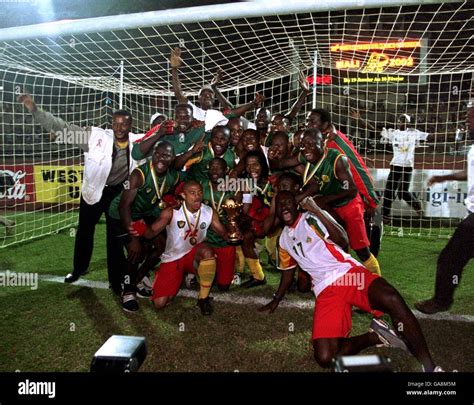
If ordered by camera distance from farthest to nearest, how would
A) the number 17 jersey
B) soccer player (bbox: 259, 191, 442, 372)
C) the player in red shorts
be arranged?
the player in red shorts
the number 17 jersey
soccer player (bbox: 259, 191, 442, 372)

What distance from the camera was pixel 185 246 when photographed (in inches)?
153

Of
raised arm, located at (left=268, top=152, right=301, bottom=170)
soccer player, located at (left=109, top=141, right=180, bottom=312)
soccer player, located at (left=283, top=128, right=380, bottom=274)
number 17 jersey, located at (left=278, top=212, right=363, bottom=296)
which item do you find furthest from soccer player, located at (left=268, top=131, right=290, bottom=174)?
number 17 jersey, located at (left=278, top=212, right=363, bottom=296)

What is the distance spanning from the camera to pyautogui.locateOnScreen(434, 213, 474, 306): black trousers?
10.8ft

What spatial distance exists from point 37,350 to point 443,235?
630 centimetres

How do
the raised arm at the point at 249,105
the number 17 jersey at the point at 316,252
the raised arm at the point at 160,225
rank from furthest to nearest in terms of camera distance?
the raised arm at the point at 249,105
the raised arm at the point at 160,225
the number 17 jersey at the point at 316,252

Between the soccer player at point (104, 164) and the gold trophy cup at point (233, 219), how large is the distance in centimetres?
110

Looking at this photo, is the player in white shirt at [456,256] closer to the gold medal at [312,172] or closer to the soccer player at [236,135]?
the gold medal at [312,172]

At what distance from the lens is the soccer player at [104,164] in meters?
4.01

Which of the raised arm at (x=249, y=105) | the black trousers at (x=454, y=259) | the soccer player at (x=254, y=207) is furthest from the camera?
the raised arm at (x=249, y=105)

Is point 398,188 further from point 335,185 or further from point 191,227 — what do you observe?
point 191,227

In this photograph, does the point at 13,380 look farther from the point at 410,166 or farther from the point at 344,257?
the point at 410,166

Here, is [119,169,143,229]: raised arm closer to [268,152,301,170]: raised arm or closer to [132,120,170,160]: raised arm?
[132,120,170,160]: raised arm

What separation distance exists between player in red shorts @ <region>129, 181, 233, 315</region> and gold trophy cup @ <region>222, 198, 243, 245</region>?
0.29 feet

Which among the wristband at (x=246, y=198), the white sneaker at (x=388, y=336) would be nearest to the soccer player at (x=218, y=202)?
the wristband at (x=246, y=198)
